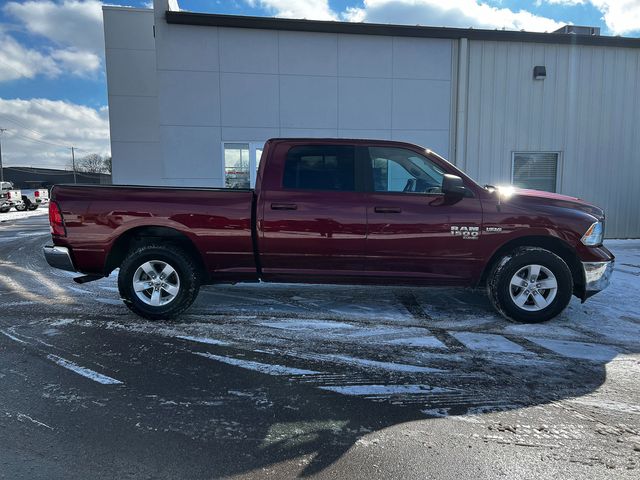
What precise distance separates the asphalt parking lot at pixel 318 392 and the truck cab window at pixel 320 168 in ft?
5.02

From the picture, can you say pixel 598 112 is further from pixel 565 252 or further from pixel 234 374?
pixel 234 374

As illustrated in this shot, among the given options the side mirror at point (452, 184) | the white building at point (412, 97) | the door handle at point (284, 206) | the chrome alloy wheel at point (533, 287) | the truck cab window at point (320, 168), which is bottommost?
the chrome alloy wheel at point (533, 287)

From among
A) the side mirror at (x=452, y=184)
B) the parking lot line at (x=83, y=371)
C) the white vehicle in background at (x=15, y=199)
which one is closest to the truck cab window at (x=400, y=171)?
the side mirror at (x=452, y=184)

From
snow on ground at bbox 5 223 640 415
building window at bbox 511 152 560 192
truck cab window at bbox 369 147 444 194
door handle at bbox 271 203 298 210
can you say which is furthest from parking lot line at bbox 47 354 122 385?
building window at bbox 511 152 560 192

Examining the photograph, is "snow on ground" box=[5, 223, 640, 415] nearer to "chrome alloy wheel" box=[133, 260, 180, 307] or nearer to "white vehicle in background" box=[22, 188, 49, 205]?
"chrome alloy wheel" box=[133, 260, 180, 307]

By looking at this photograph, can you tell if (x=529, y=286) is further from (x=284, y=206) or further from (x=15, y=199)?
(x=15, y=199)

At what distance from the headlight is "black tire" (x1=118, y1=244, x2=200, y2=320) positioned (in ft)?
14.0

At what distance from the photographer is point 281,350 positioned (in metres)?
4.02

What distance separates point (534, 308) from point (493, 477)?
288 centimetres

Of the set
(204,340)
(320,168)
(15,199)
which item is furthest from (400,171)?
(15,199)

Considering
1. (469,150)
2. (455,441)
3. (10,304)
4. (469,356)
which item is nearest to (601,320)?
(469,356)

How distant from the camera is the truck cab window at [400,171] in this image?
4750mm

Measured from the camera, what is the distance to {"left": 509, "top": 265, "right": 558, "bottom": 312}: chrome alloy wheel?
468 cm

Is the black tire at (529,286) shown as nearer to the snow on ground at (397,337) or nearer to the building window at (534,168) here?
the snow on ground at (397,337)
